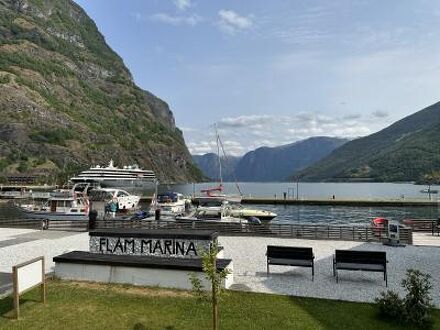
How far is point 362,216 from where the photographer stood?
217 ft

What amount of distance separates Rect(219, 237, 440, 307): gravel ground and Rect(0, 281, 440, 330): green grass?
1.24 m

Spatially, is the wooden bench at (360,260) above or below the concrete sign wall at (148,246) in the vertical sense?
below

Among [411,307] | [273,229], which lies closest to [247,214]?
[273,229]

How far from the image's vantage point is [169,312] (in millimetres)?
10836

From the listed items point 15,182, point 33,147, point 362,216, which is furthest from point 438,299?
point 33,147

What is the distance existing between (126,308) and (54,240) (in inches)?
606

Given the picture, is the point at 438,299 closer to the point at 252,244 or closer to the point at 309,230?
the point at 252,244

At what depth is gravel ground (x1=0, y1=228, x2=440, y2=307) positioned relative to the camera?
13.7 metres

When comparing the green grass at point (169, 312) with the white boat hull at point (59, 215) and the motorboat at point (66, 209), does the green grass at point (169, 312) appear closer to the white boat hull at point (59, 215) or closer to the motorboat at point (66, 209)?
the white boat hull at point (59, 215)

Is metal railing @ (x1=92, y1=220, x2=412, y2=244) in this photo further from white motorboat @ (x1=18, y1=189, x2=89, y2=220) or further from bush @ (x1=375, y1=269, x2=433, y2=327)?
white motorboat @ (x1=18, y1=189, x2=89, y2=220)

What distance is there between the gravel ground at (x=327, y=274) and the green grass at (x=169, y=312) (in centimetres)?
124

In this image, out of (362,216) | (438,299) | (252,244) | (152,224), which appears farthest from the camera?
(362,216)

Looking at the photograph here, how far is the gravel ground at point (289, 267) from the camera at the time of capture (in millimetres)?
13664

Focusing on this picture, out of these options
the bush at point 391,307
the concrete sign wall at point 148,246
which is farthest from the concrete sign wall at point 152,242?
the bush at point 391,307
